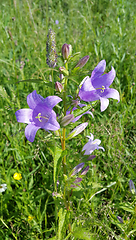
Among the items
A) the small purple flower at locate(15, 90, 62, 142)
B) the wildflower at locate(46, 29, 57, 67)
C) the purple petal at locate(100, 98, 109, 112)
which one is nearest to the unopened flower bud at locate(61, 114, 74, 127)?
the small purple flower at locate(15, 90, 62, 142)

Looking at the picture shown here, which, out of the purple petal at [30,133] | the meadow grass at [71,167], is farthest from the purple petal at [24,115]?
the meadow grass at [71,167]

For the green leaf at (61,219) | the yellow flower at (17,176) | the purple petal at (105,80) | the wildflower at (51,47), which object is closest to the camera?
the purple petal at (105,80)

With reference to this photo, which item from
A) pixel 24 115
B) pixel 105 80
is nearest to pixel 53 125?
pixel 24 115

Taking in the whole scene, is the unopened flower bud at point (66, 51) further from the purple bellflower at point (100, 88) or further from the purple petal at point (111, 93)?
the purple petal at point (111, 93)

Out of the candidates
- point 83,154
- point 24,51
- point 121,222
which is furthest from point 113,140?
point 24,51

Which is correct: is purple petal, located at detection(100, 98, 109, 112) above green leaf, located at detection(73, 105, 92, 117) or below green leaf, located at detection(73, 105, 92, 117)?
above

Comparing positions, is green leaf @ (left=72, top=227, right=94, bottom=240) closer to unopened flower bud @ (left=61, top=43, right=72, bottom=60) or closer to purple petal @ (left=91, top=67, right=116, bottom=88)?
purple petal @ (left=91, top=67, right=116, bottom=88)
